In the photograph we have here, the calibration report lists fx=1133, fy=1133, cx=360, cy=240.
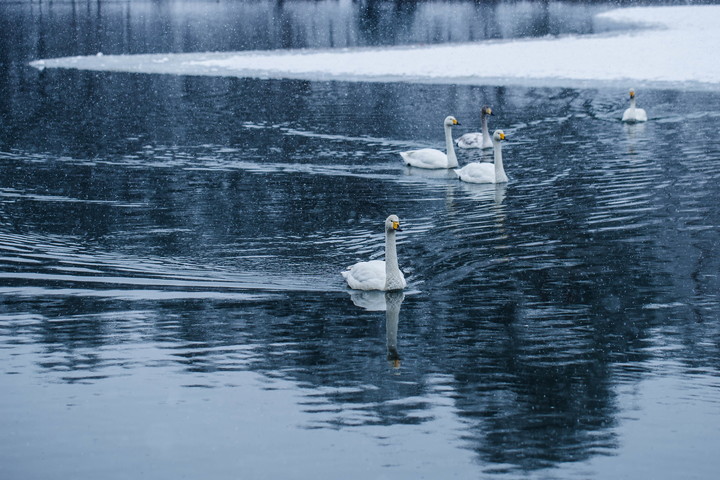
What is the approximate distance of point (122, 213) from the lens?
677 inches

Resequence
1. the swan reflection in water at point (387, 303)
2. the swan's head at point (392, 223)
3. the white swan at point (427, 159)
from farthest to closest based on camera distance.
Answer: the white swan at point (427, 159) → the swan's head at point (392, 223) → the swan reflection in water at point (387, 303)

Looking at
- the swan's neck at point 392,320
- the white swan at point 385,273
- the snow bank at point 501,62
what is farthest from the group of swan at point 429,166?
the snow bank at point 501,62

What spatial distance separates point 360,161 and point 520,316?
10431 millimetres

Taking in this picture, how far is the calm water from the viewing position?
855 centimetres

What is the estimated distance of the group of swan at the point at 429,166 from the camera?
41.3ft

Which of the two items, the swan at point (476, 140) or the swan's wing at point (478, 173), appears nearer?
the swan's wing at point (478, 173)

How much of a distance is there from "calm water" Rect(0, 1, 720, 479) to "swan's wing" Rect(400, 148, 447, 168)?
49 centimetres

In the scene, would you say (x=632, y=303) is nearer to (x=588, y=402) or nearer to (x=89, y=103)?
(x=588, y=402)

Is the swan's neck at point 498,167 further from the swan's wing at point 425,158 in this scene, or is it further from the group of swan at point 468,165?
the swan's wing at point 425,158

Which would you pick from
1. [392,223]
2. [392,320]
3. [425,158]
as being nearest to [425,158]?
[425,158]

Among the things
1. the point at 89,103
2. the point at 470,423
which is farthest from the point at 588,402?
the point at 89,103

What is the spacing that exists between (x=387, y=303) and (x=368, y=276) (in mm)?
435

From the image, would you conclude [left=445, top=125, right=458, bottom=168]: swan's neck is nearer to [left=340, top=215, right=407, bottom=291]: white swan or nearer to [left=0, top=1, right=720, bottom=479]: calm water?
[left=0, top=1, right=720, bottom=479]: calm water

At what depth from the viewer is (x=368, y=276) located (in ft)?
41.2
